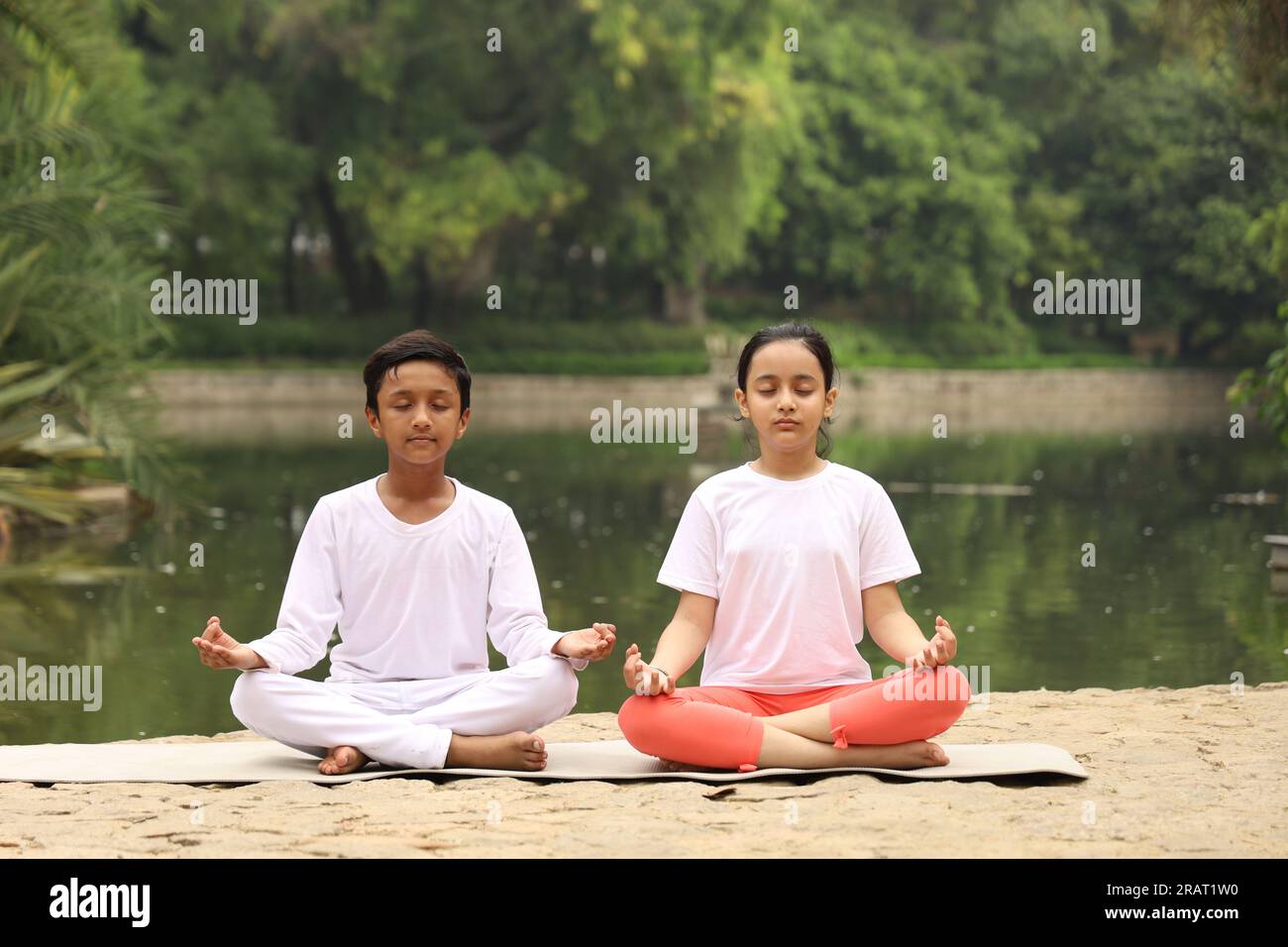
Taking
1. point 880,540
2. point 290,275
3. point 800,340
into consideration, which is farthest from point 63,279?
point 290,275

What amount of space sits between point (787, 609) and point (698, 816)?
0.78 m

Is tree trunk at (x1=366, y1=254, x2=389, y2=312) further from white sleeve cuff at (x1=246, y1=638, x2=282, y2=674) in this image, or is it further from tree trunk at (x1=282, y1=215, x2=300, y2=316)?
white sleeve cuff at (x1=246, y1=638, x2=282, y2=674)

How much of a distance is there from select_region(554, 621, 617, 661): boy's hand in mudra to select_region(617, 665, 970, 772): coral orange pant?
0.20m

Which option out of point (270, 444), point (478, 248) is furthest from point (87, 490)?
point (478, 248)

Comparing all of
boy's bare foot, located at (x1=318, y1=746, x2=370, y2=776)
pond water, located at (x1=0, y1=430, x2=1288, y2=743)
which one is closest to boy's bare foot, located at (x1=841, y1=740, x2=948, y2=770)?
boy's bare foot, located at (x1=318, y1=746, x2=370, y2=776)

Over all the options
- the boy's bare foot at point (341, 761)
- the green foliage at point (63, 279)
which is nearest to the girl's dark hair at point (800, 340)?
the boy's bare foot at point (341, 761)

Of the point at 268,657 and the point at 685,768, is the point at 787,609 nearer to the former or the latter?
the point at 685,768

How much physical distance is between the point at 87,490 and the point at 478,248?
22508mm

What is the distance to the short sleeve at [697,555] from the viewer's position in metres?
4.71

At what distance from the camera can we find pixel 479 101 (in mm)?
35781

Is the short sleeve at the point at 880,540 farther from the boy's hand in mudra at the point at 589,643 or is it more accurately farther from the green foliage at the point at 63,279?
the green foliage at the point at 63,279

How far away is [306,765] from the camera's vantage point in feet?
15.7

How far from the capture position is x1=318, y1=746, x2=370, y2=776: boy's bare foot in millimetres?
4598

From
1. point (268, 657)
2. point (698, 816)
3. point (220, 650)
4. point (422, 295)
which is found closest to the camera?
point (698, 816)
